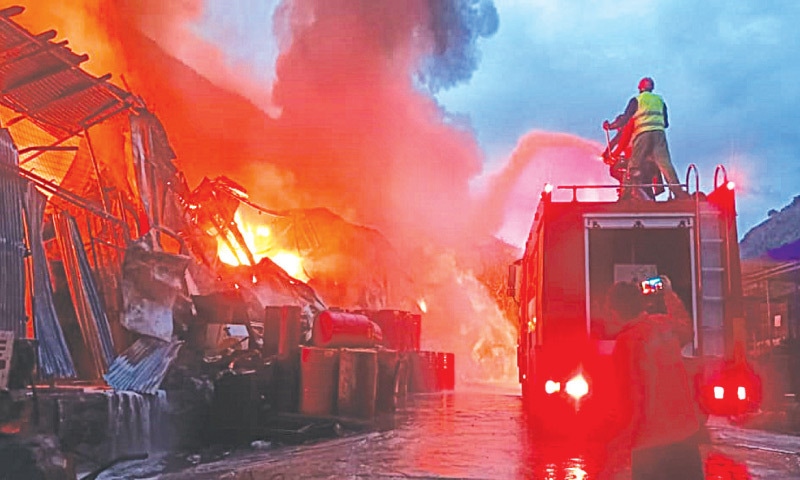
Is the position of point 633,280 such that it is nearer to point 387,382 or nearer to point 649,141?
point 649,141

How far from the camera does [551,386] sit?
9.02 metres

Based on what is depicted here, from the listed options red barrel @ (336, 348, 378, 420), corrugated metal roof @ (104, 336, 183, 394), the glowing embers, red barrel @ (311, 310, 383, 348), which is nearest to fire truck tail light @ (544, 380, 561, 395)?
red barrel @ (336, 348, 378, 420)

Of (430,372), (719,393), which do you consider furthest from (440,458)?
(430,372)

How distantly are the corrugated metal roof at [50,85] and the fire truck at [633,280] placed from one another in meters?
8.01

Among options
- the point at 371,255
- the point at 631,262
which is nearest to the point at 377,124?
the point at 371,255

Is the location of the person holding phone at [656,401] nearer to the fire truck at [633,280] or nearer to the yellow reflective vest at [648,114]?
the fire truck at [633,280]

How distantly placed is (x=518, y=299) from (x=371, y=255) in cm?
1402

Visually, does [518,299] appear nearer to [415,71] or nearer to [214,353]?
[214,353]

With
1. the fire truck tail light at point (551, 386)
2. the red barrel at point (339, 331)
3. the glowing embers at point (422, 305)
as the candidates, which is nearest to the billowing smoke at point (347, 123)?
the glowing embers at point (422, 305)

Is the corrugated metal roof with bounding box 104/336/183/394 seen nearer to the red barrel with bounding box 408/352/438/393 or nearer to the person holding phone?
the person holding phone

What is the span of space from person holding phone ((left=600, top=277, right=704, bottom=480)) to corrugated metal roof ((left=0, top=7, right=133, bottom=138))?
994cm

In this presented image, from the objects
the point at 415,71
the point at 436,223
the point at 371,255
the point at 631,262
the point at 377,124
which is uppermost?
the point at 415,71

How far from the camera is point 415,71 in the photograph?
30.6 m

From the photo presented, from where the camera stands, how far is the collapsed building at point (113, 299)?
8.90m
